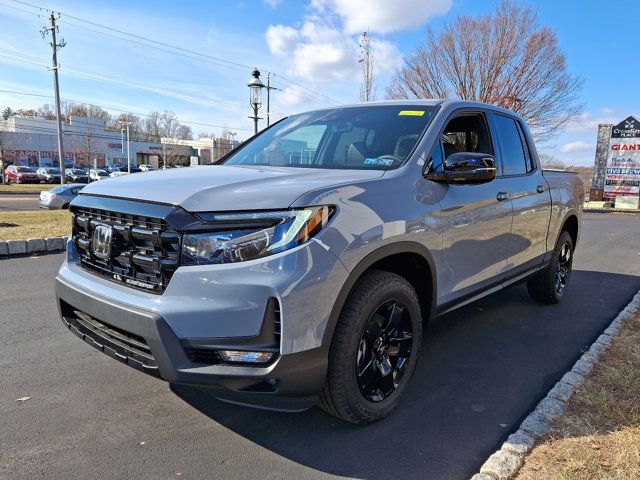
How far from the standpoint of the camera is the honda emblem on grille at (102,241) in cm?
261

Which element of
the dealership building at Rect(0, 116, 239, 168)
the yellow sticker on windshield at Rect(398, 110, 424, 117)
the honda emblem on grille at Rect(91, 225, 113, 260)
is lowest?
the honda emblem on grille at Rect(91, 225, 113, 260)

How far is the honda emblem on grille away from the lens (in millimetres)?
2605

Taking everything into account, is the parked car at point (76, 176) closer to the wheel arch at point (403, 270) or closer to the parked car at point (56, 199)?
the parked car at point (56, 199)

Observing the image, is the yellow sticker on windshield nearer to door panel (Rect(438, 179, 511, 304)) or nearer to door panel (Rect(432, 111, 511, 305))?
door panel (Rect(432, 111, 511, 305))

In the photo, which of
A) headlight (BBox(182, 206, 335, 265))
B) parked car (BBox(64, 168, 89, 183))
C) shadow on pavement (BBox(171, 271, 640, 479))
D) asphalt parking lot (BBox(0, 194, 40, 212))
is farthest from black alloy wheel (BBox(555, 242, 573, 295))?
parked car (BBox(64, 168, 89, 183))

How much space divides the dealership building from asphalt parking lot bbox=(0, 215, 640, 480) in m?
54.2

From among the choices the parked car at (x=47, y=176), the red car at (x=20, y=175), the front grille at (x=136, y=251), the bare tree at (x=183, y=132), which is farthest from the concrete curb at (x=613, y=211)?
the bare tree at (x=183, y=132)

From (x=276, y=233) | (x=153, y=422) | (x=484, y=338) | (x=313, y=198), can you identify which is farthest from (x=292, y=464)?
(x=484, y=338)

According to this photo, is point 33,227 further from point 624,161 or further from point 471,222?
point 624,161

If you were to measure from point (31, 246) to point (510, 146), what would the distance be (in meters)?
7.67

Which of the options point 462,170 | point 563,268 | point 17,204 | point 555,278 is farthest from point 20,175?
point 462,170

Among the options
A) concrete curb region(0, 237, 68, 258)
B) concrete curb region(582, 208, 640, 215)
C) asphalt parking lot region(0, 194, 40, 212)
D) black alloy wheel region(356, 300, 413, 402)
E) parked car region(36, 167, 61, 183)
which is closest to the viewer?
black alloy wheel region(356, 300, 413, 402)

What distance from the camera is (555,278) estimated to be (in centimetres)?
536

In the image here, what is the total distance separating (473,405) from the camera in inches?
124
